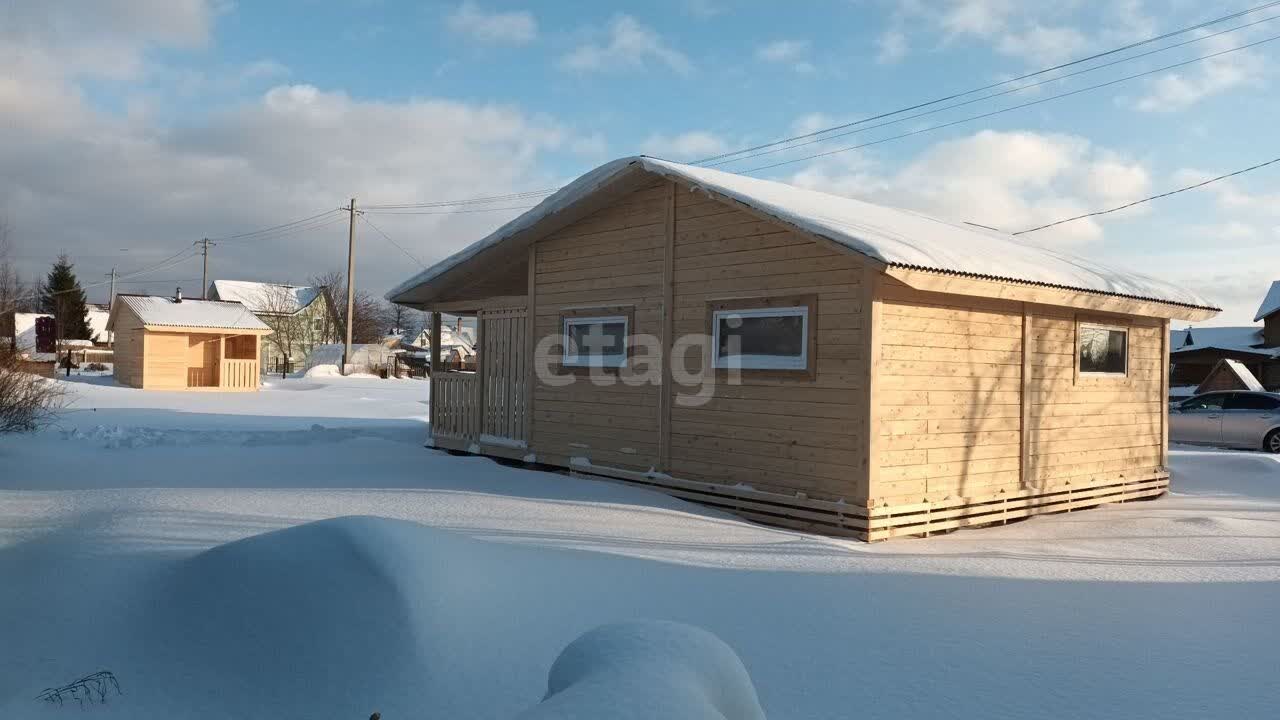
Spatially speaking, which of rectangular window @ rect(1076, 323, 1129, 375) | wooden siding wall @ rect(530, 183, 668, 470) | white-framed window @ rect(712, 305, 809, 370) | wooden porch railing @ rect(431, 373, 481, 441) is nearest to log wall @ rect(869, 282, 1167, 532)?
rectangular window @ rect(1076, 323, 1129, 375)

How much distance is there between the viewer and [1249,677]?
495 cm

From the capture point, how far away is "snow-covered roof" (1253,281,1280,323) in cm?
4028

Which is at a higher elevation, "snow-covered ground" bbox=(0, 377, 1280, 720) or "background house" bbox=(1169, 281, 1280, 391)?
"background house" bbox=(1169, 281, 1280, 391)

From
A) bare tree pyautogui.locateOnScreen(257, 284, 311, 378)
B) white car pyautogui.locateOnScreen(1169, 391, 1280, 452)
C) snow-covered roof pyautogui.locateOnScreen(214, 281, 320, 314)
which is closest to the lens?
white car pyautogui.locateOnScreen(1169, 391, 1280, 452)

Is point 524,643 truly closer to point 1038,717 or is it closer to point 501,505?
point 1038,717

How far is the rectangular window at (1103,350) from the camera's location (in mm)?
11219

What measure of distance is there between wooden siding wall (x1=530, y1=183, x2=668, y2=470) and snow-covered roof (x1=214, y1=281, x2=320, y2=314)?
4898cm

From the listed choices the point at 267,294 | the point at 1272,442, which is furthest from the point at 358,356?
the point at 1272,442

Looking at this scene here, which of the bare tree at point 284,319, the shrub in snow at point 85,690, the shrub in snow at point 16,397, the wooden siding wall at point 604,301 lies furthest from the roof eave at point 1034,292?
the bare tree at point 284,319

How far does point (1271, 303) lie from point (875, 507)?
42.2m

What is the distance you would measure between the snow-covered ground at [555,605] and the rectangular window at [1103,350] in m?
2.46

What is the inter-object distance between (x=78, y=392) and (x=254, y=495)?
1935 centimetres

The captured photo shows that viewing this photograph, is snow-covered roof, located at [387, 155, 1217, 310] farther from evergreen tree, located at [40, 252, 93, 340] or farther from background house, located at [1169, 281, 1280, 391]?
evergreen tree, located at [40, 252, 93, 340]

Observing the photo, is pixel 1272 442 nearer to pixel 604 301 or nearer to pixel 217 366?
pixel 604 301
